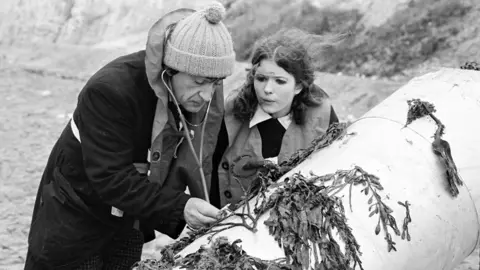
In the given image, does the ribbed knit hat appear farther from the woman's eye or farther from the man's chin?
the woman's eye

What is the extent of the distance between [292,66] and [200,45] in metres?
0.87

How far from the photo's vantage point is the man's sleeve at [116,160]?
10.7 ft

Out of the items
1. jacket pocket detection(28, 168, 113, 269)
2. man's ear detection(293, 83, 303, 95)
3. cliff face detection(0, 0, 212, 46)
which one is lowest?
cliff face detection(0, 0, 212, 46)

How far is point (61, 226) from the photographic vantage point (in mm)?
3562

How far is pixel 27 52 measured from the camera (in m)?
14.7

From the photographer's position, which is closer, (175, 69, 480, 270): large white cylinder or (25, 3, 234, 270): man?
(175, 69, 480, 270): large white cylinder

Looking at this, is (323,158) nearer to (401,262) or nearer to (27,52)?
(401,262)

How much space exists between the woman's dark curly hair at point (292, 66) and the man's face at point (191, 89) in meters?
0.59

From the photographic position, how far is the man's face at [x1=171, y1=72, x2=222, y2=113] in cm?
333

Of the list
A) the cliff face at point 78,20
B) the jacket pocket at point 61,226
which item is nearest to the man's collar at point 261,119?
the jacket pocket at point 61,226

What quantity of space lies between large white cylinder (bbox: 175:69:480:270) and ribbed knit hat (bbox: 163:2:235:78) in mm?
553

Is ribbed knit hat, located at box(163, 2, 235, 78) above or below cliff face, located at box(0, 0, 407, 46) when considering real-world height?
above

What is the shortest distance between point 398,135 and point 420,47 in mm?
7417

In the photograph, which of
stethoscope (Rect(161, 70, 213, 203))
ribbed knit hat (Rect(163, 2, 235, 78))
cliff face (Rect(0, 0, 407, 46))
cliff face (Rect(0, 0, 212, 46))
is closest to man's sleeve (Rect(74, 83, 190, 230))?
stethoscope (Rect(161, 70, 213, 203))
